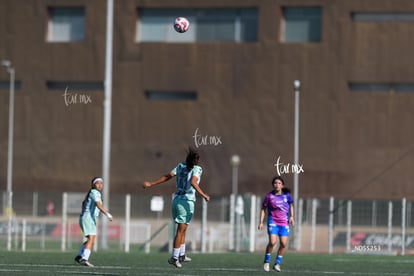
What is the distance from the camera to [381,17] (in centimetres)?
6306

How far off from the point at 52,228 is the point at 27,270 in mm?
27306

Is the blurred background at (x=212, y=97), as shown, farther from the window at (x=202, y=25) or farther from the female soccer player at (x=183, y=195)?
the female soccer player at (x=183, y=195)

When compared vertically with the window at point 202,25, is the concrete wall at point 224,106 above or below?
below

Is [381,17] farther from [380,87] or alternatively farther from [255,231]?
[255,231]

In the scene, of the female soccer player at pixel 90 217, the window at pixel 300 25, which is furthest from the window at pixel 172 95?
A: the female soccer player at pixel 90 217

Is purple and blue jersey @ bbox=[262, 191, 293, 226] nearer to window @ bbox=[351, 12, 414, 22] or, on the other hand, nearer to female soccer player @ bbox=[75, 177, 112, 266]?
female soccer player @ bbox=[75, 177, 112, 266]

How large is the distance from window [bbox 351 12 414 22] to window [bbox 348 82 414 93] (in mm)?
3258

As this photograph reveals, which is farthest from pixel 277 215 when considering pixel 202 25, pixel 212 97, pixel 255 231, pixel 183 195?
pixel 202 25

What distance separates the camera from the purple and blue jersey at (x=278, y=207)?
2545 centimetres

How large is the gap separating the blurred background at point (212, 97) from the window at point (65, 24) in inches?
3.0

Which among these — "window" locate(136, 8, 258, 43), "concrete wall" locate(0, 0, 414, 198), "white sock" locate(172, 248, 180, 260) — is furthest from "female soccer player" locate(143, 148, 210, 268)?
"window" locate(136, 8, 258, 43)

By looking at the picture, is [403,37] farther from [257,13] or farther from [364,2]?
[257,13]

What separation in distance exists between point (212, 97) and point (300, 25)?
5.94m

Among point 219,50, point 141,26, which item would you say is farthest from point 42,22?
point 219,50
